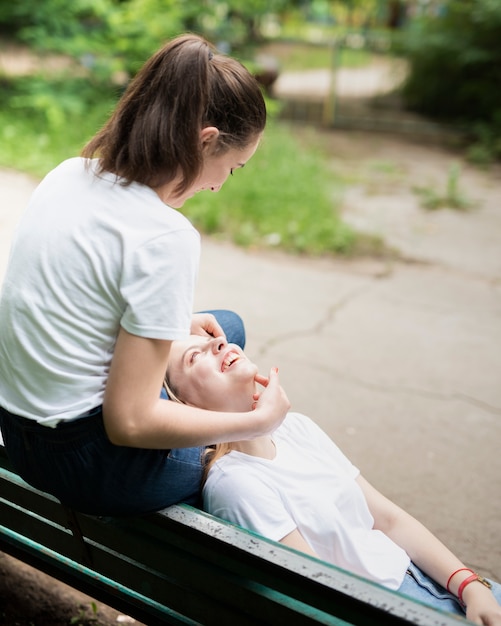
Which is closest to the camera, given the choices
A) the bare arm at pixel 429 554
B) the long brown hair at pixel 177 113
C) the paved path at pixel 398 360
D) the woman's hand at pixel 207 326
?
the long brown hair at pixel 177 113

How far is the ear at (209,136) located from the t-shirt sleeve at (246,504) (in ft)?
2.37

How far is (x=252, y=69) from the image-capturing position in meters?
8.48

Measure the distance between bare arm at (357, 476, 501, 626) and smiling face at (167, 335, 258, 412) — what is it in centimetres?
44

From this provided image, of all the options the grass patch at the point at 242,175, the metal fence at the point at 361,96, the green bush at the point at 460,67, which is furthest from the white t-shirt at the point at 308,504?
the metal fence at the point at 361,96

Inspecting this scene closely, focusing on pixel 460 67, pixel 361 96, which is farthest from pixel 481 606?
pixel 361 96

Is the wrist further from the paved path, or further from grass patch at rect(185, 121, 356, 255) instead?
grass patch at rect(185, 121, 356, 255)

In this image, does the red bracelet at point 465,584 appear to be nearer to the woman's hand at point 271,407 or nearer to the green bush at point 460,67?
the woman's hand at point 271,407

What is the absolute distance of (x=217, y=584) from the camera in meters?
1.49

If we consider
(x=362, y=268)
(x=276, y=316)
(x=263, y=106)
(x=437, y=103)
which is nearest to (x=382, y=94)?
(x=437, y=103)

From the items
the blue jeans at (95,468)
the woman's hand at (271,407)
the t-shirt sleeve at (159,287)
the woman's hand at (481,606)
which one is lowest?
the woman's hand at (481,606)

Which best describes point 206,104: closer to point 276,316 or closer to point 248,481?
point 248,481

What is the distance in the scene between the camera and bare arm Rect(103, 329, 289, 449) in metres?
1.34

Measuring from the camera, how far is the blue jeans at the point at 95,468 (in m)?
1.48

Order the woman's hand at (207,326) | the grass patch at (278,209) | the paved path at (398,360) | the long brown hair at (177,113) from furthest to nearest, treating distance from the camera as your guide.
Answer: the grass patch at (278,209), the paved path at (398,360), the woman's hand at (207,326), the long brown hair at (177,113)
